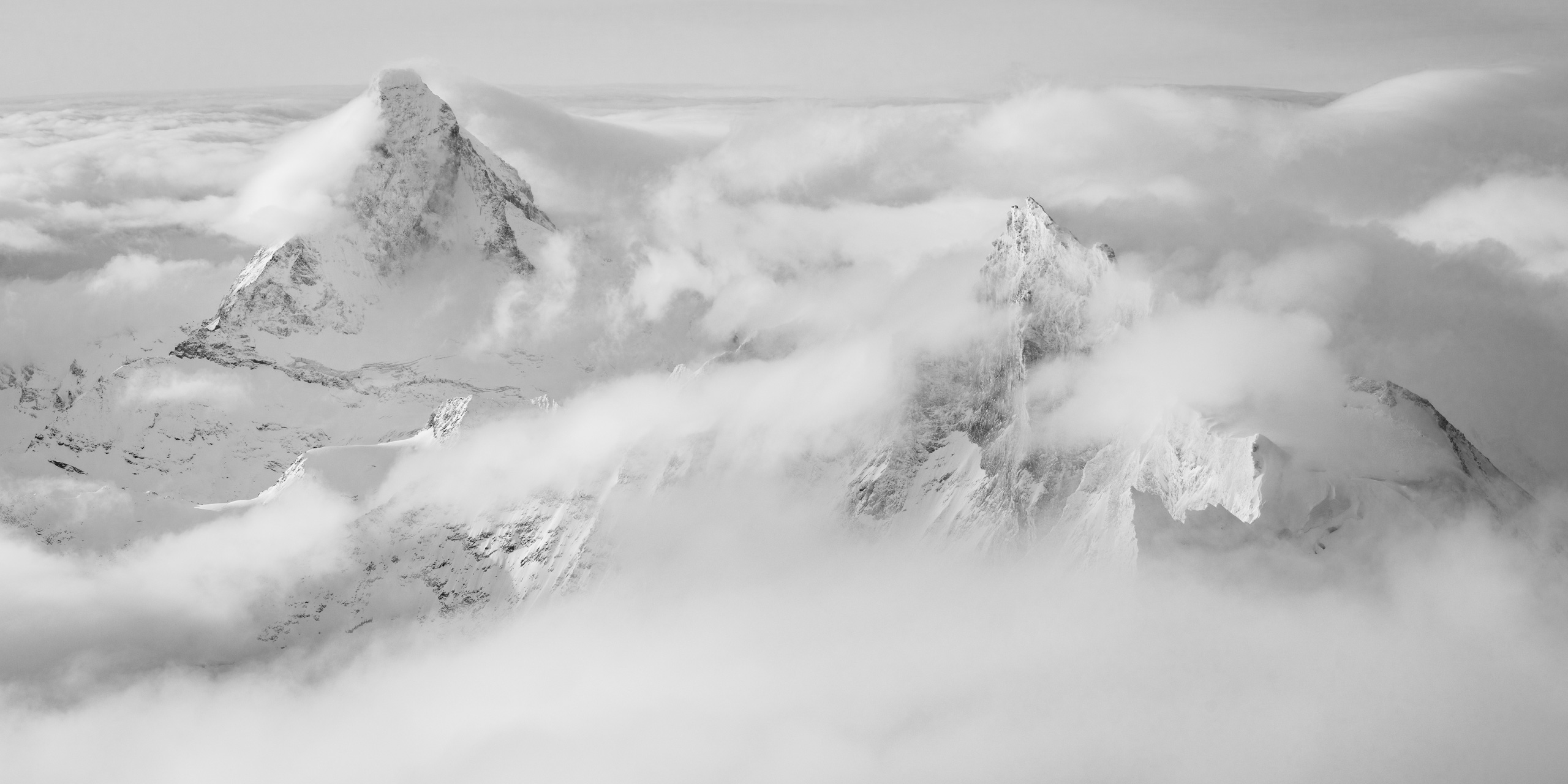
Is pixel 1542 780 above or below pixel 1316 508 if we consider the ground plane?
below
